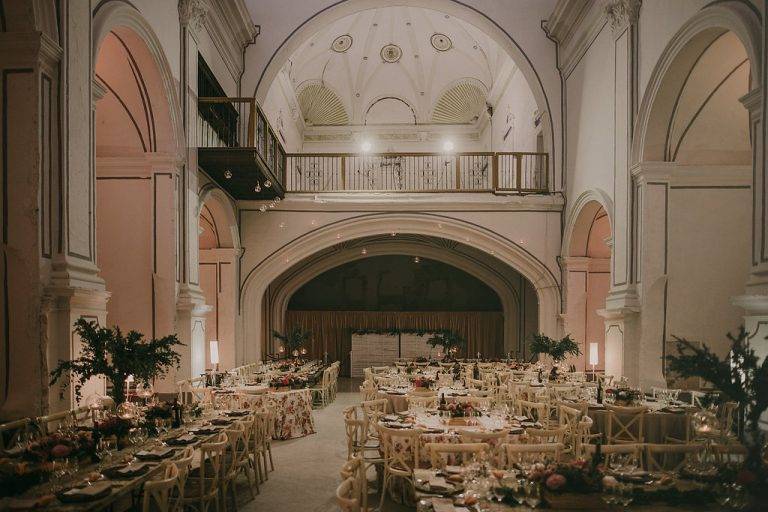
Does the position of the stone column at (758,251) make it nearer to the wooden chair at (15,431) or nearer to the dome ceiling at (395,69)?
the wooden chair at (15,431)

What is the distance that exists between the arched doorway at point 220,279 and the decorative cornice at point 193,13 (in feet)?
13.2

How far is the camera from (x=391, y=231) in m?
14.9

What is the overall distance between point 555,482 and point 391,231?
36.7ft

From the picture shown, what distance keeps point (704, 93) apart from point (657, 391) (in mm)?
4392

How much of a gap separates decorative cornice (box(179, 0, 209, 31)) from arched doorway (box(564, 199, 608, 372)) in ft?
27.7

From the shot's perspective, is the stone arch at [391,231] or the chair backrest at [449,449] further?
the stone arch at [391,231]

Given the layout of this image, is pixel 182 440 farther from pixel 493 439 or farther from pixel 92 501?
pixel 493 439

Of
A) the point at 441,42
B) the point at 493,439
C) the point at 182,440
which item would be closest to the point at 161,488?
the point at 182,440

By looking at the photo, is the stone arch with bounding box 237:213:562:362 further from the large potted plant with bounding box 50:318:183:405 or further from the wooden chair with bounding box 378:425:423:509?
the large potted plant with bounding box 50:318:183:405

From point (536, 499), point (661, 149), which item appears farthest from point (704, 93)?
point (536, 499)

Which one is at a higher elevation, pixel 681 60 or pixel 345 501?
pixel 681 60

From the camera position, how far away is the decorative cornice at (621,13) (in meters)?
10.1

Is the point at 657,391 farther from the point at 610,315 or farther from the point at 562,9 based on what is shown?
the point at 562,9

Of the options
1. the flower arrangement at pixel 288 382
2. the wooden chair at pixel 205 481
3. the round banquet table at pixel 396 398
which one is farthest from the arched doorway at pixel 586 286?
the wooden chair at pixel 205 481
